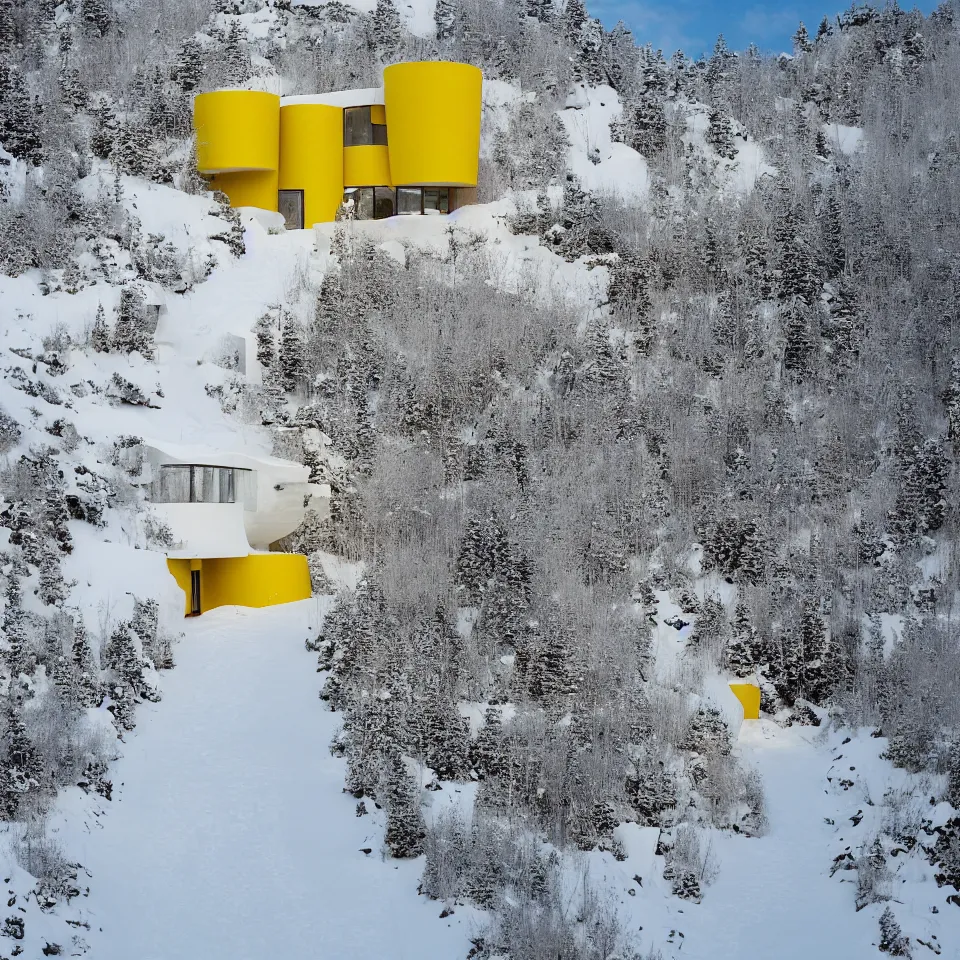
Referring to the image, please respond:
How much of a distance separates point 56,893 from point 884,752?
11761mm

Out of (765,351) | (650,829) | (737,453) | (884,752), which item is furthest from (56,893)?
(765,351)

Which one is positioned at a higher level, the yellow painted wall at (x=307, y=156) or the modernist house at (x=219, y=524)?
the yellow painted wall at (x=307, y=156)

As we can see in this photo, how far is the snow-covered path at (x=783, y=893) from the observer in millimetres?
15398

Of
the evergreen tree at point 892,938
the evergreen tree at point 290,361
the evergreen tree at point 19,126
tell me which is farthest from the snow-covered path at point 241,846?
the evergreen tree at point 19,126

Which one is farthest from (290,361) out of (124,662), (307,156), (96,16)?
(96,16)

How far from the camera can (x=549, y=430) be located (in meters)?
27.1

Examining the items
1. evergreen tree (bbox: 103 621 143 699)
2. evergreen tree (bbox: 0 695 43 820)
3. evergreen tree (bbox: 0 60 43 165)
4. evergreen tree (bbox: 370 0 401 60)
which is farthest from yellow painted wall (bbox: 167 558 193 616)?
evergreen tree (bbox: 370 0 401 60)

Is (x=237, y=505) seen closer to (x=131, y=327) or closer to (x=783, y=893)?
(x=131, y=327)

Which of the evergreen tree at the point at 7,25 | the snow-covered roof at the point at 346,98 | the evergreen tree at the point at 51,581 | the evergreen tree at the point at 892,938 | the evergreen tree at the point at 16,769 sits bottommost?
the evergreen tree at the point at 892,938

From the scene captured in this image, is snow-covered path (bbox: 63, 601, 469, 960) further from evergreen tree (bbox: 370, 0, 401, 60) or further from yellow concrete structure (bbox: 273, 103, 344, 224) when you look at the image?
evergreen tree (bbox: 370, 0, 401, 60)

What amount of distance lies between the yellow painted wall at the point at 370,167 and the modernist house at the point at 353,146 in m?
0.03

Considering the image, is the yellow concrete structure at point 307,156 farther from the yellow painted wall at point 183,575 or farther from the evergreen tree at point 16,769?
the evergreen tree at point 16,769

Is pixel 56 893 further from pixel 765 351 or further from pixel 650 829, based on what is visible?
pixel 765 351

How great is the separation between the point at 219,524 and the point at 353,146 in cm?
1588
